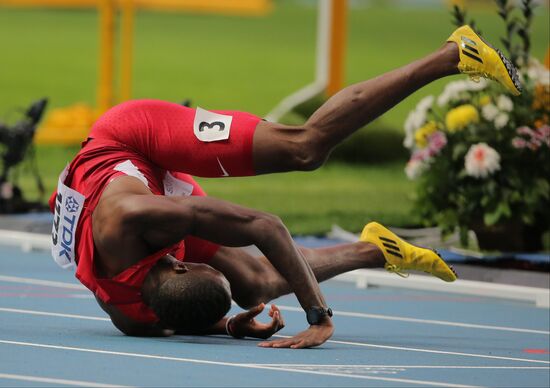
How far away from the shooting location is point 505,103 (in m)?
12.8

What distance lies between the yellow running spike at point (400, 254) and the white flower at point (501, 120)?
144 inches

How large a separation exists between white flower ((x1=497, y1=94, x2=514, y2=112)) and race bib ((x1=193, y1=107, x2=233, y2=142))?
4438 mm

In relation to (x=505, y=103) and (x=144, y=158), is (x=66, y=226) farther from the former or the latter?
(x=505, y=103)

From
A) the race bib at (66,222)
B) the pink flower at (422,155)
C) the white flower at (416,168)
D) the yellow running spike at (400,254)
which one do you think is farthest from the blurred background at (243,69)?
the race bib at (66,222)

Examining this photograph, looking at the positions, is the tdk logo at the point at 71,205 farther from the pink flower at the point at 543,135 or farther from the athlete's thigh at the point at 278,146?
the pink flower at the point at 543,135

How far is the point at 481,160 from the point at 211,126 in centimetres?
421

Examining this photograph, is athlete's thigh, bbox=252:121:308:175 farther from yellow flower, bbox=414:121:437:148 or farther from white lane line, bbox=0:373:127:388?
yellow flower, bbox=414:121:437:148

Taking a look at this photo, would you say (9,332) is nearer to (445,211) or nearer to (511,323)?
(511,323)

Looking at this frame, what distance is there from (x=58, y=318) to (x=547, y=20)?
2962cm

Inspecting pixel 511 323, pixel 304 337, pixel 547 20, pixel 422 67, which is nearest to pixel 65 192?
pixel 304 337

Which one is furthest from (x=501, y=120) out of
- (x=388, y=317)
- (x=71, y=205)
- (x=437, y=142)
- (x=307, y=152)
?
(x=71, y=205)

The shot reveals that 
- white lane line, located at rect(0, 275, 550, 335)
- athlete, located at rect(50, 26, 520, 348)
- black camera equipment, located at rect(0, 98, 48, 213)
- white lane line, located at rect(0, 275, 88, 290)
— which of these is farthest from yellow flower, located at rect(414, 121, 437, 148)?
athlete, located at rect(50, 26, 520, 348)

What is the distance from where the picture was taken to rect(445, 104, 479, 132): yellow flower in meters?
12.9

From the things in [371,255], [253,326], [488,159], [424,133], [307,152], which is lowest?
[253,326]
